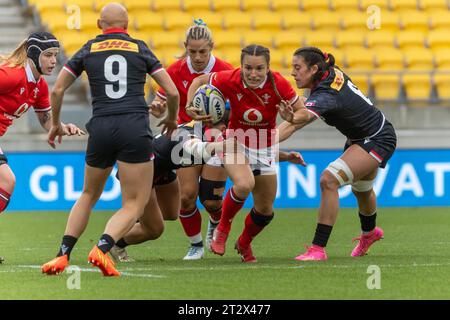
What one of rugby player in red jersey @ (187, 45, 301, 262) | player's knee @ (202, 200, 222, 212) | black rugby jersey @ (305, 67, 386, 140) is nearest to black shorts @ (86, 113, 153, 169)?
rugby player in red jersey @ (187, 45, 301, 262)

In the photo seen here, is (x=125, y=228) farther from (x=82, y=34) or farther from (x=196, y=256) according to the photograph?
(x=82, y=34)

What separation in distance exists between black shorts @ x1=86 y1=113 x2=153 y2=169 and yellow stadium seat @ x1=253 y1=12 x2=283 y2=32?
1223 centimetres

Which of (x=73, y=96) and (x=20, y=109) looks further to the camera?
(x=73, y=96)

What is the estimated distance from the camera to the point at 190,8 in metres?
20.2

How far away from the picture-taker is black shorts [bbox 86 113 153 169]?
7629mm

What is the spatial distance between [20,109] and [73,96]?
9.07 m

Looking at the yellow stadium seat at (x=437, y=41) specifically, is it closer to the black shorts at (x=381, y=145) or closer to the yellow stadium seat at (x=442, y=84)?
the yellow stadium seat at (x=442, y=84)

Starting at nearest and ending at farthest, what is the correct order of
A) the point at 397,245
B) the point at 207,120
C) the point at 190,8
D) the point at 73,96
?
the point at 207,120 < the point at 397,245 < the point at 73,96 < the point at 190,8

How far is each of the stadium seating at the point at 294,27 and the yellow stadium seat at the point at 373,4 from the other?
0.02 metres

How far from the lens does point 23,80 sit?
30.0ft

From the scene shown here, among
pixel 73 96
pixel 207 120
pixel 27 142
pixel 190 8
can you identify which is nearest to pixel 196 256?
pixel 207 120

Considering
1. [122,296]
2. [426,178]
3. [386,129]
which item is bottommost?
[426,178]

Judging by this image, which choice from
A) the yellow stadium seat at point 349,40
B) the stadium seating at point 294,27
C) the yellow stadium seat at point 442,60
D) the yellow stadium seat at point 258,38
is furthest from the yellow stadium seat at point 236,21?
the yellow stadium seat at point 442,60

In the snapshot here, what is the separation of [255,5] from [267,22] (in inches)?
26.7
